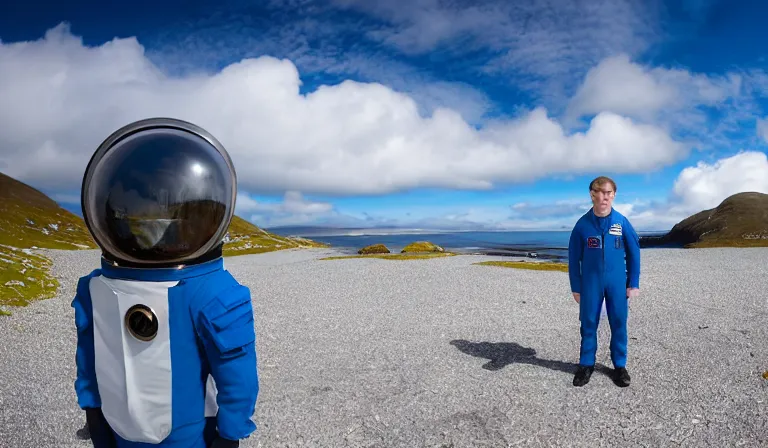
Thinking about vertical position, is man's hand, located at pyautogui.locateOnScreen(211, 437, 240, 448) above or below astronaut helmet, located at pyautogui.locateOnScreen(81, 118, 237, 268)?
below

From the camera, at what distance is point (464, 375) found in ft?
26.7

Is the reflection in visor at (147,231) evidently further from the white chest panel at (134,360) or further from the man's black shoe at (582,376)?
the man's black shoe at (582,376)

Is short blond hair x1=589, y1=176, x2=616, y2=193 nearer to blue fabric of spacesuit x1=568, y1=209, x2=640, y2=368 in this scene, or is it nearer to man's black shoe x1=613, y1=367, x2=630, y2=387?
blue fabric of spacesuit x1=568, y1=209, x2=640, y2=368

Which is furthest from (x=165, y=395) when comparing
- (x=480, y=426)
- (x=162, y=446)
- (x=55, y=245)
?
(x=55, y=245)

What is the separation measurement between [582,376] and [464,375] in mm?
2064

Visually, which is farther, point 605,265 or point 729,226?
point 729,226

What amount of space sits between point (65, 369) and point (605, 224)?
35.0 feet

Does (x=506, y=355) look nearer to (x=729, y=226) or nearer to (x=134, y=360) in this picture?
(x=134, y=360)

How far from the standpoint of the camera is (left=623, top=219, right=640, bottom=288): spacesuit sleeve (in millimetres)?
6895

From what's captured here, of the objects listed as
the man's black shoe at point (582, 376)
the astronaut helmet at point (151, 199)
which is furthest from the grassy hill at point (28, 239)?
the man's black shoe at point (582, 376)

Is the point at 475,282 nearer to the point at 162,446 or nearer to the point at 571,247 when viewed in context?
the point at 571,247

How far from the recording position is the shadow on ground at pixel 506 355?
8429 millimetres

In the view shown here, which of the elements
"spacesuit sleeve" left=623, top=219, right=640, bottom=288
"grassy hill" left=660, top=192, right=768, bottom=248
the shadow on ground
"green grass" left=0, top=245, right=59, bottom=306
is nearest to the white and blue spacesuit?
"spacesuit sleeve" left=623, top=219, right=640, bottom=288

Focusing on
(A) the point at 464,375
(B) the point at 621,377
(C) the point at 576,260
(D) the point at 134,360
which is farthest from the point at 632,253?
(D) the point at 134,360
